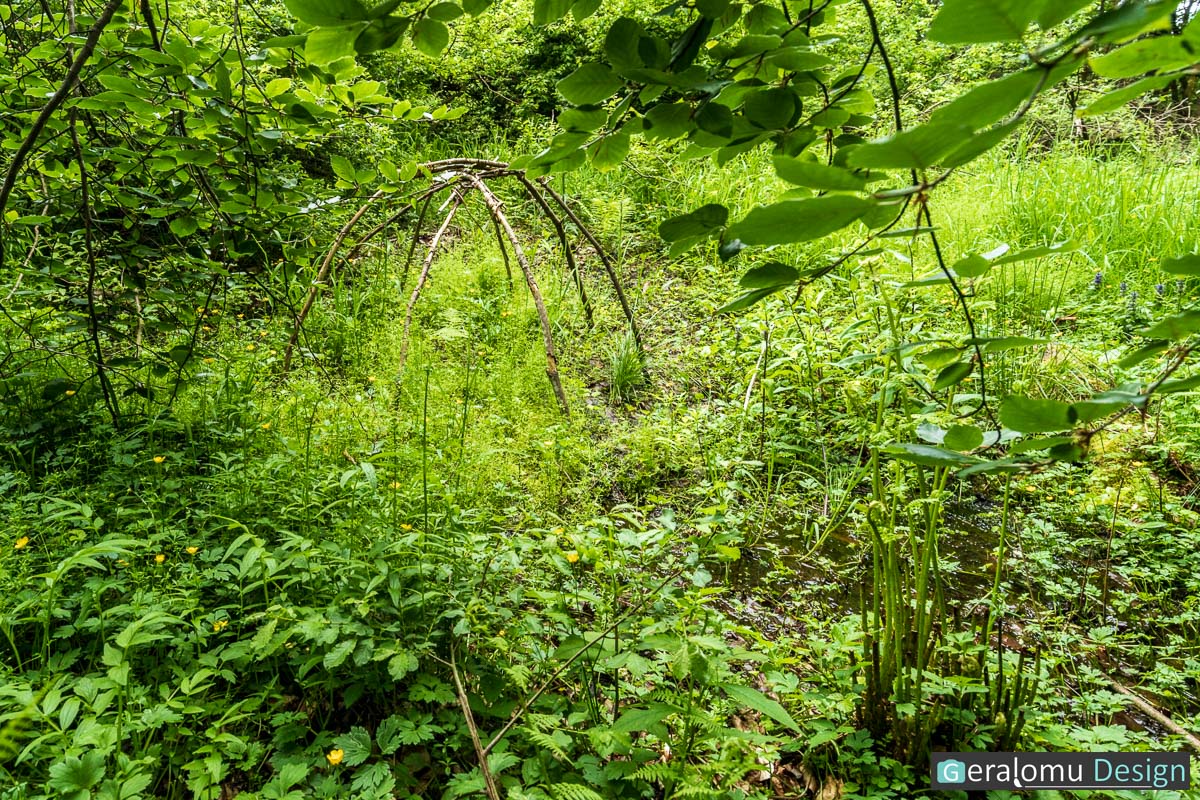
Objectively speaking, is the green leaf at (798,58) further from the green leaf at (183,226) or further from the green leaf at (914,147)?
the green leaf at (183,226)

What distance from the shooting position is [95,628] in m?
1.41

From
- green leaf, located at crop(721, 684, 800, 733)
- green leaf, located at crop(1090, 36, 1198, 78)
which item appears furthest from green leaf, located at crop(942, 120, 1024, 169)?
green leaf, located at crop(721, 684, 800, 733)

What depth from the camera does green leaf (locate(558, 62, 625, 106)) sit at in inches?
23.9

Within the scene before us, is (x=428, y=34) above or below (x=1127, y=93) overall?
above

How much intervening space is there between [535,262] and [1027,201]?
11.0 feet

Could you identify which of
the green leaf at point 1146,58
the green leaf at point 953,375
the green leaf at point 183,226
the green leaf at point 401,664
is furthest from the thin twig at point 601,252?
the green leaf at point 1146,58

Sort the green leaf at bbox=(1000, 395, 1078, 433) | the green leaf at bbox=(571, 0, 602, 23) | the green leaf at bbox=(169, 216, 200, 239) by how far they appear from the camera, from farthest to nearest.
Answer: the green leaf at bbox=(169, 216, 200, 239), the green leaf at bbox=(571, 0, 602, 23), the green leaf at bbox=(1000, 395, 1078, 433)

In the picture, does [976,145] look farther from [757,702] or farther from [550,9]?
[757,702]

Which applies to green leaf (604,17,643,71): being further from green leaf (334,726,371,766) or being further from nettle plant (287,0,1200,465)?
green leaf (334,726,371,766)

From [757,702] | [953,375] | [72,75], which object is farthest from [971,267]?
[72,75]

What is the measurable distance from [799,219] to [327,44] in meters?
0.46

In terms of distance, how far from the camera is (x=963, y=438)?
50 cm

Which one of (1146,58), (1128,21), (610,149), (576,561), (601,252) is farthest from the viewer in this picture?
(601,252)

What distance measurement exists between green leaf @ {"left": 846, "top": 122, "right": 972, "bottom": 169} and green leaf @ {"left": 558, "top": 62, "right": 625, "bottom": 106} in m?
0.37
